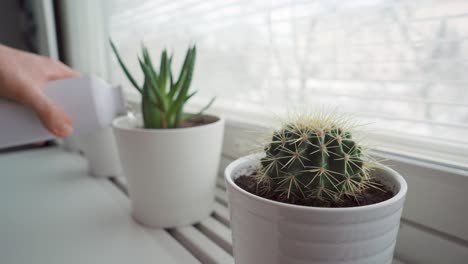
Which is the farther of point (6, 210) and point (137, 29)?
point (137, 29)

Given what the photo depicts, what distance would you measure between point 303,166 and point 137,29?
763 millimetres

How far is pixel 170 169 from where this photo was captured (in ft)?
1.48

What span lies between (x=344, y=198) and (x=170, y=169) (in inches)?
10.2

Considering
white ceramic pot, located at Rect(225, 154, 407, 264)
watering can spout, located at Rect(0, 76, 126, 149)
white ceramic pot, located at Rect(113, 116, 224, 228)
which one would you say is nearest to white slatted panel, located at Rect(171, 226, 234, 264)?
white ceramic pot, located at Rect(113, 116, 224, 228)

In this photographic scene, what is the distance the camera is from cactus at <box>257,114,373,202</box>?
26 centimetres

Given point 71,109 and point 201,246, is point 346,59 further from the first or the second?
point 71,109

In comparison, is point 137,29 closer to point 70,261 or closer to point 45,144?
point 45,144

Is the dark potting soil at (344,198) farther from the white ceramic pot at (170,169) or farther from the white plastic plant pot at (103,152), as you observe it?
the white plastic plant pot at (103,152)

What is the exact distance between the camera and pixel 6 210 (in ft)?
1.82

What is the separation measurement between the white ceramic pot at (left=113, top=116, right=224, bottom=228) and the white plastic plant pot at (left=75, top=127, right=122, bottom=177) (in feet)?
0.74

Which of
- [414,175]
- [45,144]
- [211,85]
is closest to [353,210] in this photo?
[414,175]

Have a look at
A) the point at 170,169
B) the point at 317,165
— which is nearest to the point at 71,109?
the point at 170,169

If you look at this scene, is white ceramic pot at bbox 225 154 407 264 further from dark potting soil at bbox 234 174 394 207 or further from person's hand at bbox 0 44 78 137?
person's hand at bbox 0 44 78 137

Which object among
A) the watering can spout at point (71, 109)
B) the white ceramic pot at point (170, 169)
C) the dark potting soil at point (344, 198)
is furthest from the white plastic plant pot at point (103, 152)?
the dark potting soil at point (344, 198)
